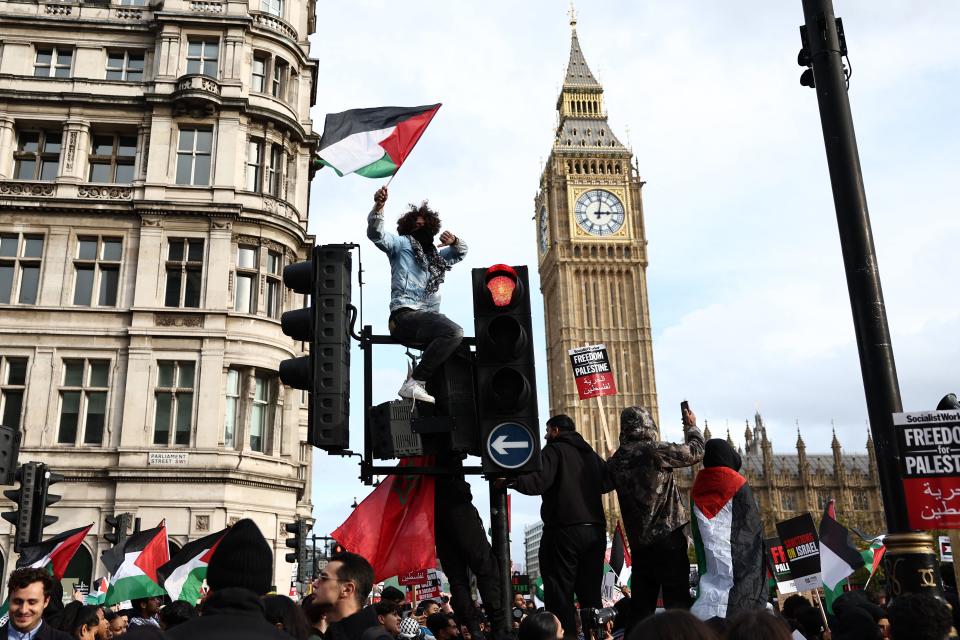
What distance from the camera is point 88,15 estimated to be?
26.4m

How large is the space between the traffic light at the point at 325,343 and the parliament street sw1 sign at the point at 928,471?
405 centimetres

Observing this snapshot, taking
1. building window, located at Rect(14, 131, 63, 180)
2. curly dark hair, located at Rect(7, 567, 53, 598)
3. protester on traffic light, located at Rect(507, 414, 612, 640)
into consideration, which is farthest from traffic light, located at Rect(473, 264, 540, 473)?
building window, located at Rect(14, 131, 63, 180)

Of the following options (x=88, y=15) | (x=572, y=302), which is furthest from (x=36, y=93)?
(x=572, y=302)

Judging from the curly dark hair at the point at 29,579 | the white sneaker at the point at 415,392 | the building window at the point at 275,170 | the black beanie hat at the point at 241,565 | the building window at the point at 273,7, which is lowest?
the curly dark hair at the point at 29,579

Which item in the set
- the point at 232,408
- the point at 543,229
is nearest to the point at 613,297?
the point at 543,229

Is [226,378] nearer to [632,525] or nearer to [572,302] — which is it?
[632,525]

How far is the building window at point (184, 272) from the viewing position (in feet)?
78.5

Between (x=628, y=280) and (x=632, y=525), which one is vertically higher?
(x=628, y=280)

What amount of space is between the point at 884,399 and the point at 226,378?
1981 centimetres

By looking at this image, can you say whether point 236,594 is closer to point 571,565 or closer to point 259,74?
point 571,565

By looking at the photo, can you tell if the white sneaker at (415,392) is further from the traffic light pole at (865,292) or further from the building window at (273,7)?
the building window at (273,7)

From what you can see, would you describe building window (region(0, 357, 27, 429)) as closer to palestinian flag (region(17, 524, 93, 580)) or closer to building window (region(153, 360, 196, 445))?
building window (region(153, 360, 196, 445))

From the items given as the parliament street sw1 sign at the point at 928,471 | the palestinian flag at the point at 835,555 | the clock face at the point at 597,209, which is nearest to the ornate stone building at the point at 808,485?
the clock face at the point at 597,209

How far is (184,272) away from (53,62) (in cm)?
836
